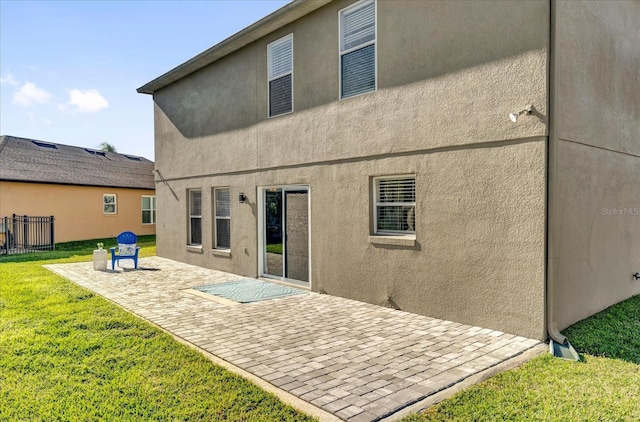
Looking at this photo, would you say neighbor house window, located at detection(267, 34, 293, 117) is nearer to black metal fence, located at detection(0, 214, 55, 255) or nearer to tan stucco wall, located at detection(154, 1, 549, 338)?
tan stucco wall, located at detection(154, 1, 549, 338)

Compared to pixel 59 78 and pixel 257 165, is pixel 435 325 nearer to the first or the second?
pixel 257 165

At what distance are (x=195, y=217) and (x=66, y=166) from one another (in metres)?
15.5

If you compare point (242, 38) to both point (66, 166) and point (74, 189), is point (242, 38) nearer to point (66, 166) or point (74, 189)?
point (74, 189)

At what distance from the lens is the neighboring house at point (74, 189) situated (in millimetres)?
20281

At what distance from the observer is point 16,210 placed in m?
19.8

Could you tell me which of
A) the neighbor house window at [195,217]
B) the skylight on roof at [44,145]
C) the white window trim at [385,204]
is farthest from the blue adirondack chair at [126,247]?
the skylight on roof at [44,145]

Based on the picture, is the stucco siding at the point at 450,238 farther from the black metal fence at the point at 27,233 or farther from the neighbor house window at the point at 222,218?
the black metal fence at the point at 27,233

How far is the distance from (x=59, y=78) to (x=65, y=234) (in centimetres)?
852

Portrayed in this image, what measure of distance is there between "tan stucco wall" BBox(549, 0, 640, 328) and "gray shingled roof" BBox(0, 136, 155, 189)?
2272 cm

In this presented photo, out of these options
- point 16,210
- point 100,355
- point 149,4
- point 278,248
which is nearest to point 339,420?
point 100,355

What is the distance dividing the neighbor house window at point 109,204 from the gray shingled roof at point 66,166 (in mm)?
813

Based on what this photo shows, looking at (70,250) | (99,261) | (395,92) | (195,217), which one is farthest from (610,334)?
(70,250)

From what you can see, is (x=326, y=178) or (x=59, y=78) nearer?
(x=326, y=178)

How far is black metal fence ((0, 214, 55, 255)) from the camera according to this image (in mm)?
18234
